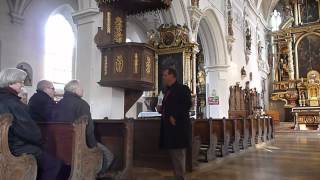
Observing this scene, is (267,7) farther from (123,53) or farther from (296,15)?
(123,53)

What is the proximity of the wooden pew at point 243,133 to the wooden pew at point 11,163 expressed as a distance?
19.7ft

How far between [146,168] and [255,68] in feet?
53.2

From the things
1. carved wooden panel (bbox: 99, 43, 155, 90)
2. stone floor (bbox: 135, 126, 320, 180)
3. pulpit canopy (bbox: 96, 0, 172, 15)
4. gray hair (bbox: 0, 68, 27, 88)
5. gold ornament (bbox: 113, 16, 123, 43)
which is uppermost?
pulpit canopy (bbox: 96, 0, 172, 15)

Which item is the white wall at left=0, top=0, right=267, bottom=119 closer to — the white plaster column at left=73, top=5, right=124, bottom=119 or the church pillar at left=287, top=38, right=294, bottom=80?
the white plaster column at left=73, top=5, right=124, bottom=119

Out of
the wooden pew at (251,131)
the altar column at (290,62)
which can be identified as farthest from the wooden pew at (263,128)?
the altar column at (290,62)

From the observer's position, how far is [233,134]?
24.5ft

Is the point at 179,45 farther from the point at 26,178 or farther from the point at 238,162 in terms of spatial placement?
the point at 26,178

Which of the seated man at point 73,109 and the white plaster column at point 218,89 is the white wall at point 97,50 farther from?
the seated man at point 73,109

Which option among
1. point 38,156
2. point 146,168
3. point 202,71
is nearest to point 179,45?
point 146,168

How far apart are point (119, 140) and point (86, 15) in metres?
4.36

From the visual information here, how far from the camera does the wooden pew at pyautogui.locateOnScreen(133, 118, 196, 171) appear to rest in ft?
17.6

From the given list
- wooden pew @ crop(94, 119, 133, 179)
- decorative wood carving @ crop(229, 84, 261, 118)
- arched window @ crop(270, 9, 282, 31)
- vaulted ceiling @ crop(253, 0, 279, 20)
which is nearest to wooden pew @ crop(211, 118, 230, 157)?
wooden pew @ crop(94, 119, 133, 179)

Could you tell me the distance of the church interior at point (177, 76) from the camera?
14.7ft

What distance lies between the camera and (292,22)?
22812mm
